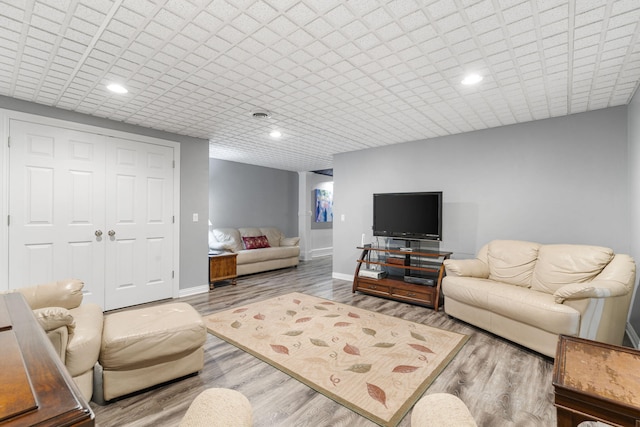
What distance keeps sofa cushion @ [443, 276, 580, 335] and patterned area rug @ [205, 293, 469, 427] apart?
42cm

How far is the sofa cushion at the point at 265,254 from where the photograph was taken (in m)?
5.79

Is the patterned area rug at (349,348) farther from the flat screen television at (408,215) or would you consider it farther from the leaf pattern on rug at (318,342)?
the flat screen television at (408,215)

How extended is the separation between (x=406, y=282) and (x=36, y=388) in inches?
158

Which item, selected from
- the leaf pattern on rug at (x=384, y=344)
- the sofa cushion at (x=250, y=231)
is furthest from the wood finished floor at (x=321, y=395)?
the sofa cushion at (x=250, y=231)

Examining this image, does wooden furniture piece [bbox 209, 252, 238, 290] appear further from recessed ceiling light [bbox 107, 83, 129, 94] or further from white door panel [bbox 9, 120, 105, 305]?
recessed ceiling light [bbox 107, 83, 129, 94]

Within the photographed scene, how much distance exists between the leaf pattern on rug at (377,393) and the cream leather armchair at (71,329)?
165cm

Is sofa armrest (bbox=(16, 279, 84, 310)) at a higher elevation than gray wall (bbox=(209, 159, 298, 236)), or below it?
below

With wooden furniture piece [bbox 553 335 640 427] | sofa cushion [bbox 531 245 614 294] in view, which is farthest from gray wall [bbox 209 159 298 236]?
wooden furniture piece [bbox 553 335 640 427]

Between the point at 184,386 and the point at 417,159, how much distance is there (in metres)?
4.09

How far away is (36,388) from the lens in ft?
2.09

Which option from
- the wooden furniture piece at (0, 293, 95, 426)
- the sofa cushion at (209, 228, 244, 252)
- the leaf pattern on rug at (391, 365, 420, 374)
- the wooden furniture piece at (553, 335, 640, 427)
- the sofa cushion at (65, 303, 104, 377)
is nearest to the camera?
the wooden furniture piece at (0, 293, 95, 426)

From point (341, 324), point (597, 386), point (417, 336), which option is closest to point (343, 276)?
point (341, 324)

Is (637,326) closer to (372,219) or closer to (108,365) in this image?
(372,219)

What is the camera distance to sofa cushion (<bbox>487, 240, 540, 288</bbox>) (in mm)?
3328
